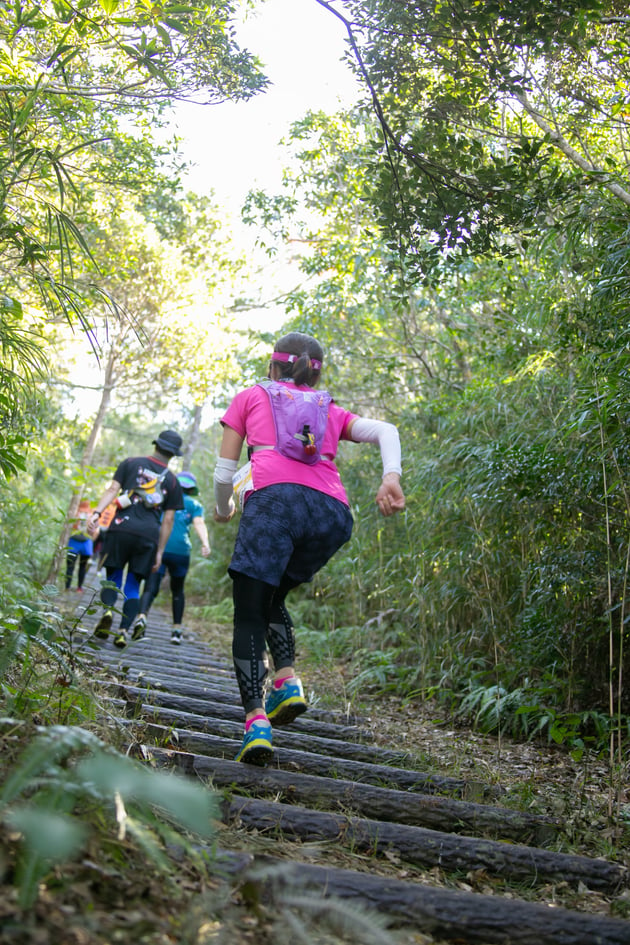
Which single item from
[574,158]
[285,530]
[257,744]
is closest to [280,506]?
[285,530]

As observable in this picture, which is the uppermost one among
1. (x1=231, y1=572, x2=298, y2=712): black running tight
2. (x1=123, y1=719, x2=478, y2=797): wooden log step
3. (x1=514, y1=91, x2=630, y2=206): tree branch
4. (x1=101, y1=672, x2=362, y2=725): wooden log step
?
(x1=514, y1=91, x2=630, y2=206): tree branch

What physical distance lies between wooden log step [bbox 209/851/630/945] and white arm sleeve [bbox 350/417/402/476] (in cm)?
163

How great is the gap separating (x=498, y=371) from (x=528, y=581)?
238 centimetres

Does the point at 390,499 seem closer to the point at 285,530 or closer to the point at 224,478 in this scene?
the point at 285,530

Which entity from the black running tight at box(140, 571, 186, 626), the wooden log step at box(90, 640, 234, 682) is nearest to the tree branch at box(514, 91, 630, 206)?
the wooden log step at box(90, 640, 234, 682)

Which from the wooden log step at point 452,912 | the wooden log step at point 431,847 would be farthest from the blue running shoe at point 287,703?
the wooden log step at point 452,912

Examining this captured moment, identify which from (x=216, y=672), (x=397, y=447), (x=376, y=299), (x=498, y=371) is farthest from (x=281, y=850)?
(x=376, y=299)

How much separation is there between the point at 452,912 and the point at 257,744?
1.16m

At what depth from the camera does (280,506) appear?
323 centimetres

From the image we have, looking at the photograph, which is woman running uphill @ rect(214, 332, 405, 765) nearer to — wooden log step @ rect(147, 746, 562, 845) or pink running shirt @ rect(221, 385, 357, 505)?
pink running shirt @ rect(221, 385, 357, 505)

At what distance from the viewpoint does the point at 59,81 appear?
6.26 meters

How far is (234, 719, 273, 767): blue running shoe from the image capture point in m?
3.00

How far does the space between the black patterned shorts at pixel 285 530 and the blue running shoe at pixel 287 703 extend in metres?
0.45

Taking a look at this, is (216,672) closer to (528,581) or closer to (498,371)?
(528,581)
